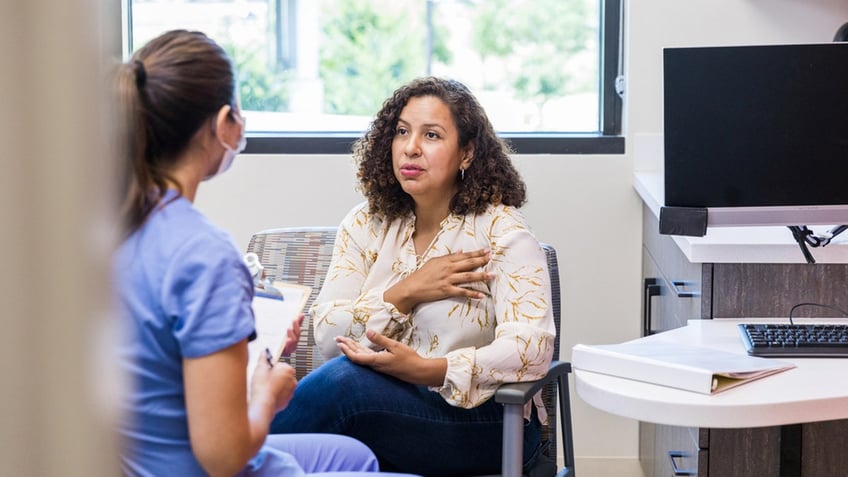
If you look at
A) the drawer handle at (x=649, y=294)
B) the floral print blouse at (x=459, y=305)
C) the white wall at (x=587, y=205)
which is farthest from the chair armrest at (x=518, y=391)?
the white wall at (x=587, y=205)

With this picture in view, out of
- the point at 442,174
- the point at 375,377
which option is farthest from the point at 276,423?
the point at 442,174

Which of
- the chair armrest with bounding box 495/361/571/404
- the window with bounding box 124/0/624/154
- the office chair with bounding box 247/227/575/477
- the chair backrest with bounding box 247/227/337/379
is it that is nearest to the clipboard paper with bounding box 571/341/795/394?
the chair armrest with bounding box 495/361/571/404

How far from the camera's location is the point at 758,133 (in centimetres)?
172

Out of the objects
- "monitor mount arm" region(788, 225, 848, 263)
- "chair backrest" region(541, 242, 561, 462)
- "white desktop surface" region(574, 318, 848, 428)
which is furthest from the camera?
"chair backrest" region(541, 242, 561, 462)

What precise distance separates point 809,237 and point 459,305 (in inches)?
26.6

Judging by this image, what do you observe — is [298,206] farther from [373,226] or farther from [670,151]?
[670,151]

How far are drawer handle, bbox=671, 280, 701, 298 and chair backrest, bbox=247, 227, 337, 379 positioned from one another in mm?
769

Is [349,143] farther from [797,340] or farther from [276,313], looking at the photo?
[276,313]

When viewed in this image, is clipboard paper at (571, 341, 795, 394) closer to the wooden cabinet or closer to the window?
the wooden cabinet

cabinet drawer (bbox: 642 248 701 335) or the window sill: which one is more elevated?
the window sill

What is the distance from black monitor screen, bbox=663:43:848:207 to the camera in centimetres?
170

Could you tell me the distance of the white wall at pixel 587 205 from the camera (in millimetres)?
2908

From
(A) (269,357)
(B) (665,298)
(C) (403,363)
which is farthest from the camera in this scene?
(B) (665,298)

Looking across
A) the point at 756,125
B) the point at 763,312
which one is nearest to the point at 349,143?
the point at 763,312
